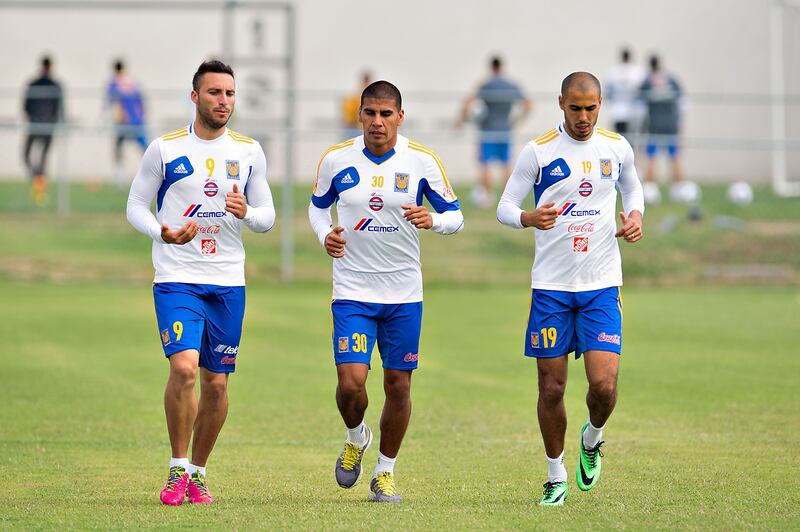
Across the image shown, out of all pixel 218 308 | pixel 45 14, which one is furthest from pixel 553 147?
pixel 45 14

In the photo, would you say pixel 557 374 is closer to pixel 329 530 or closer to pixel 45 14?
pixel 329 530

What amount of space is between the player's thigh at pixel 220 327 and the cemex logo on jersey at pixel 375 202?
90 cm

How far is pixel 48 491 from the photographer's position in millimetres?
8695

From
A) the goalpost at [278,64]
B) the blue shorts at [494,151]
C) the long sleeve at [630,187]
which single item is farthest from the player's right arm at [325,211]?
the blue shorts at [494,151]

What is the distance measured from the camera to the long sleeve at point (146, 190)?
855 centimetres

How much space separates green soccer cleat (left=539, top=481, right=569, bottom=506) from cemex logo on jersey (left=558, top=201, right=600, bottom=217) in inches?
61.0

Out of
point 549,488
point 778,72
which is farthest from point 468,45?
point 549,488

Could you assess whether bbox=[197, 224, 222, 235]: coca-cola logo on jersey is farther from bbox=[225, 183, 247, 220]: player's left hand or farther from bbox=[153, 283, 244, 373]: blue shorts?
bbox=[153, 283, 244, 373]: blue shorts

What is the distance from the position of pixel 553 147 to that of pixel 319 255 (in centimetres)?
1590

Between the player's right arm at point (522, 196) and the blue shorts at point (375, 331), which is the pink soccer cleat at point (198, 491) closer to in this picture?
the blue shorts at point (375, 331)

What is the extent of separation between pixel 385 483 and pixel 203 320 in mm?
1405

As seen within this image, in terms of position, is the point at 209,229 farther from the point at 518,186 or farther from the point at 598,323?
the point at 598,323

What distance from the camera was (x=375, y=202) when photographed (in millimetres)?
8727

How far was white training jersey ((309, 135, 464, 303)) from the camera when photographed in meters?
8.73
